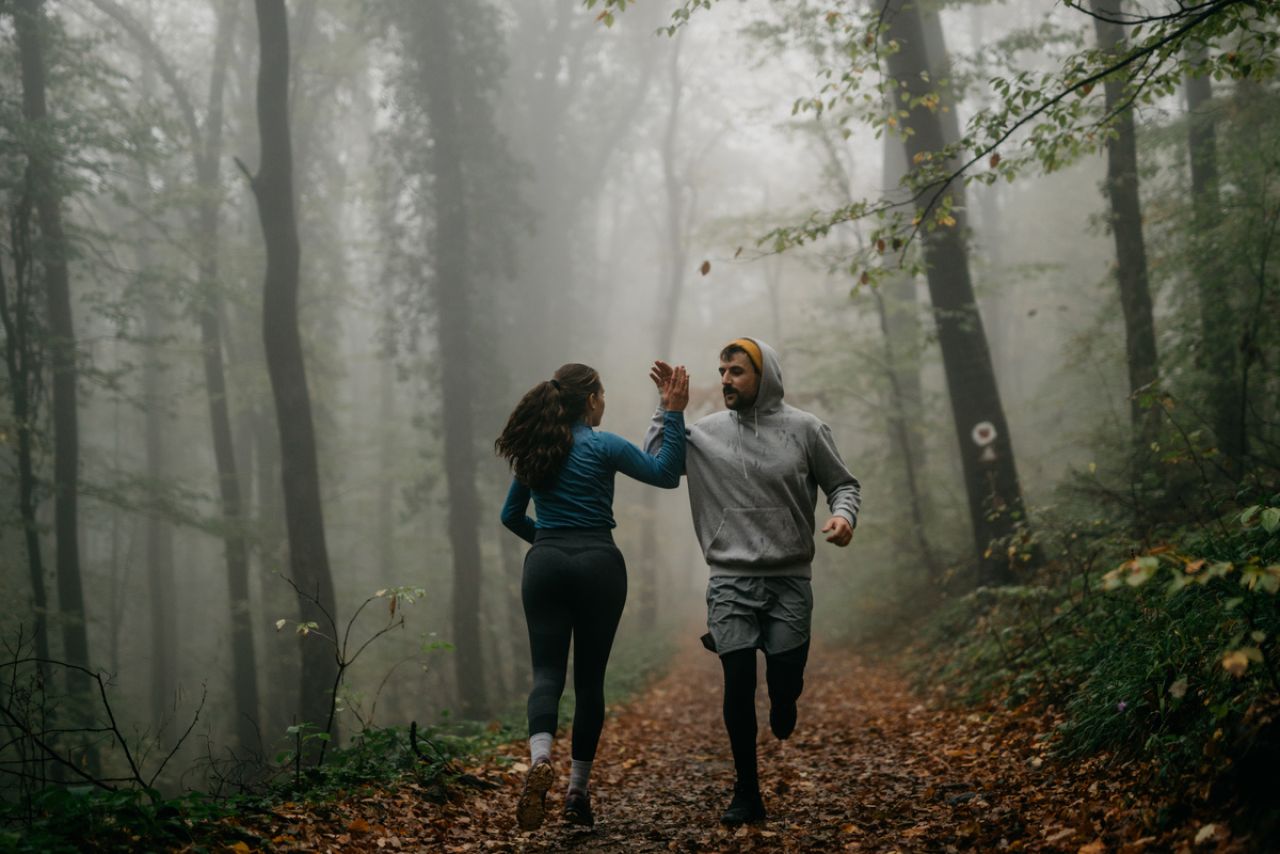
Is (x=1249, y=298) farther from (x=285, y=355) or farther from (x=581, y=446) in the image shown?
(x=285, y=355)

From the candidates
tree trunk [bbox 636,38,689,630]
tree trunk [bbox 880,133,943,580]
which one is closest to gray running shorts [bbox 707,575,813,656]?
tree trunk [bbox 880,133,943,580]

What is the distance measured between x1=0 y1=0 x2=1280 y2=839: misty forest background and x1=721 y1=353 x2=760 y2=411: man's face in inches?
79.4

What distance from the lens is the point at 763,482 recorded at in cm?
420

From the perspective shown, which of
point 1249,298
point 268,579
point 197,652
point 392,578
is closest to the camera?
point 1249,298

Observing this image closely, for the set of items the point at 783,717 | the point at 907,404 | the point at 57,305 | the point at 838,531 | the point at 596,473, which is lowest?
the point at 783,717

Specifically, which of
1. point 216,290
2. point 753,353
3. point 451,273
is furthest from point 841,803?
point 216,290

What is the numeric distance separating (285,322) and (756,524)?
336 inches

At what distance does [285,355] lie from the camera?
35.0 feet

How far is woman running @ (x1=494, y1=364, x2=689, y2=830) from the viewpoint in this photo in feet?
13.3

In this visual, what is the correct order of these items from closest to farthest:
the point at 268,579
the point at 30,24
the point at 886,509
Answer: the point at 30,24 < the point at 886,509 < the point at 268,579

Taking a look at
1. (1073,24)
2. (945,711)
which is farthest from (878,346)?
(1073,24)

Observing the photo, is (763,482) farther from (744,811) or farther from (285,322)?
(285,322)

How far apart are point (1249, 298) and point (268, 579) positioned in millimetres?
19103

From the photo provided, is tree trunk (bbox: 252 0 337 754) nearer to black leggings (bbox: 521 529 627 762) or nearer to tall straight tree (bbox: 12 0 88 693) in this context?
tall straight tree (bbox: 12 0 88 693)
